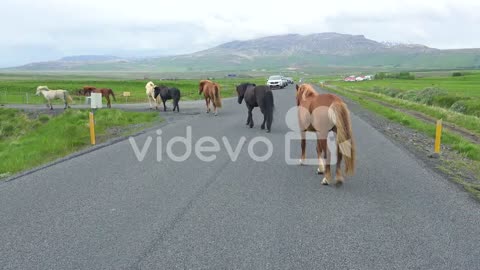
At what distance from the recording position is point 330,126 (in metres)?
7.72

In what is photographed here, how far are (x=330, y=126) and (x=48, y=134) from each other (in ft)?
44.5

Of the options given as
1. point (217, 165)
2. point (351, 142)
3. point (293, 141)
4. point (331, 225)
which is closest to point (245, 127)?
point (293, 141)

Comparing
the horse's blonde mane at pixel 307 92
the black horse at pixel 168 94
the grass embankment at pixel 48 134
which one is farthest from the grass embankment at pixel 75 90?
the horse's blonde mane at pixel 307 92

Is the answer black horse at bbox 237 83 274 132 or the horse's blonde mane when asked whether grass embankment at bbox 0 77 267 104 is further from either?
the horse's blonde mane

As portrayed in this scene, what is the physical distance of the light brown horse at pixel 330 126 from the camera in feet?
24.0

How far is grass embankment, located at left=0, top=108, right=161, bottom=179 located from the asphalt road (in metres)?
2.93

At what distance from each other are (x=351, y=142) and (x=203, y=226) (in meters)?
3.19

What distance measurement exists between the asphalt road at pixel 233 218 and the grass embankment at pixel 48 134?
2928 millimetres

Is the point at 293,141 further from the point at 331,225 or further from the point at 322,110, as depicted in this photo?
the point at 331,225

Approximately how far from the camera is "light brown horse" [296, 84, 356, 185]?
7328mm

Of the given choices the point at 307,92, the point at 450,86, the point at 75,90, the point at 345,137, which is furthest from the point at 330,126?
the point at 450,86

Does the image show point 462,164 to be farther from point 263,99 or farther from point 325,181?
point 263,99

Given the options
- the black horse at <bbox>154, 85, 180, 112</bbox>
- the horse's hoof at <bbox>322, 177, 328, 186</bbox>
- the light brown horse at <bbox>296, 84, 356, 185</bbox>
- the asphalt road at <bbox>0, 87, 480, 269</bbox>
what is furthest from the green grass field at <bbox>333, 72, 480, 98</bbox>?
the asphalt road at <bbox>0, 87, 480, 269</bbox>

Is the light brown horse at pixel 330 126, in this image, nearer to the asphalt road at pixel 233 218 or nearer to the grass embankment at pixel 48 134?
the asphalt road at pixel 233 218
